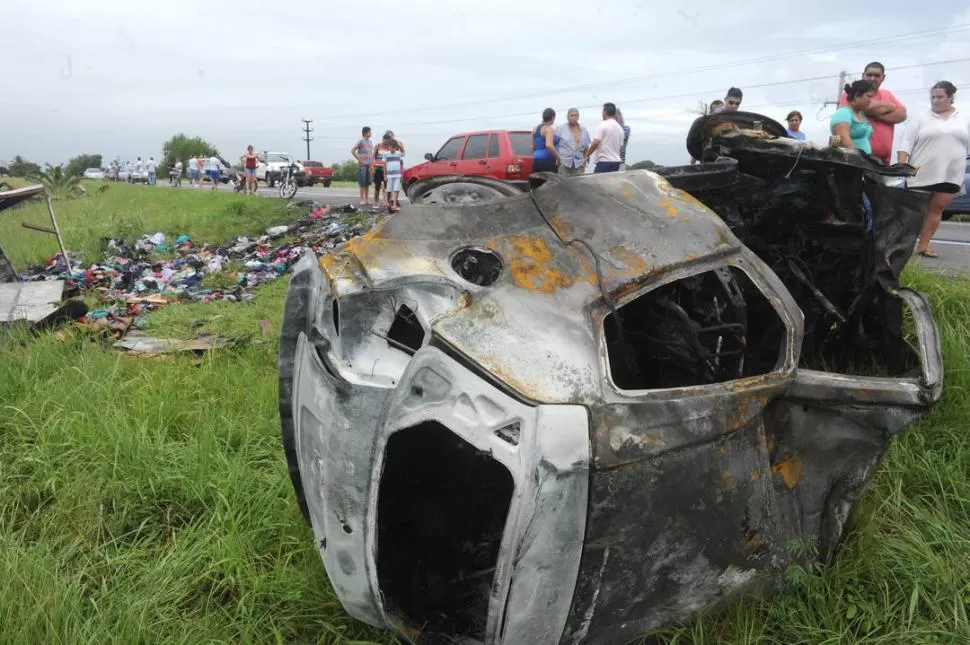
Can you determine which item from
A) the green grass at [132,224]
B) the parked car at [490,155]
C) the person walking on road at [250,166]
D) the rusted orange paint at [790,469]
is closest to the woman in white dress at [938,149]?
the rusted orange paint at [790,469]

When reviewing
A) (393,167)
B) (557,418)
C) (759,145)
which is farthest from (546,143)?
(557,418)

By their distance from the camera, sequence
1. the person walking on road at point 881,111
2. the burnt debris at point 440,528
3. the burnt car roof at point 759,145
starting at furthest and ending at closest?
the person walking on road at point 881,111 < the burnt car roof at point 759,145 < the burnt debris at point 440,528

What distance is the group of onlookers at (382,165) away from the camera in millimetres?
11117

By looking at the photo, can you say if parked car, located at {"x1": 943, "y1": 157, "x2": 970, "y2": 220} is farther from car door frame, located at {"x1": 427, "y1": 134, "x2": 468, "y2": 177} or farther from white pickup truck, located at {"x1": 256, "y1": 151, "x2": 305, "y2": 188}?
white pickup truck, located at {"x1": 256, "y1": 151, "x2": 305, "y2": 188}

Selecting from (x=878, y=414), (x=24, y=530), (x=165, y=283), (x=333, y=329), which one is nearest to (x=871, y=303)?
(x=878, y=414)

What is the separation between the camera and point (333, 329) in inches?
70.2

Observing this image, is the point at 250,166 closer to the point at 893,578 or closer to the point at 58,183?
the point at 58,183

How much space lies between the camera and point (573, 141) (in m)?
8.68

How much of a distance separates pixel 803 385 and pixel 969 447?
5.73 feet

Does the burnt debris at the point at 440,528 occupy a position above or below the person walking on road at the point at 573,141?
below

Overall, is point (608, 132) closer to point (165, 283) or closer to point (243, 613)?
point (165, 283)

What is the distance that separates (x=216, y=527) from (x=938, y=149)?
5518mm

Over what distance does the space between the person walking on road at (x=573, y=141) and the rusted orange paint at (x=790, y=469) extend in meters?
6.99

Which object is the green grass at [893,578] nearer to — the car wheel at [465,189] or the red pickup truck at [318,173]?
the car wheel at [465,189]
